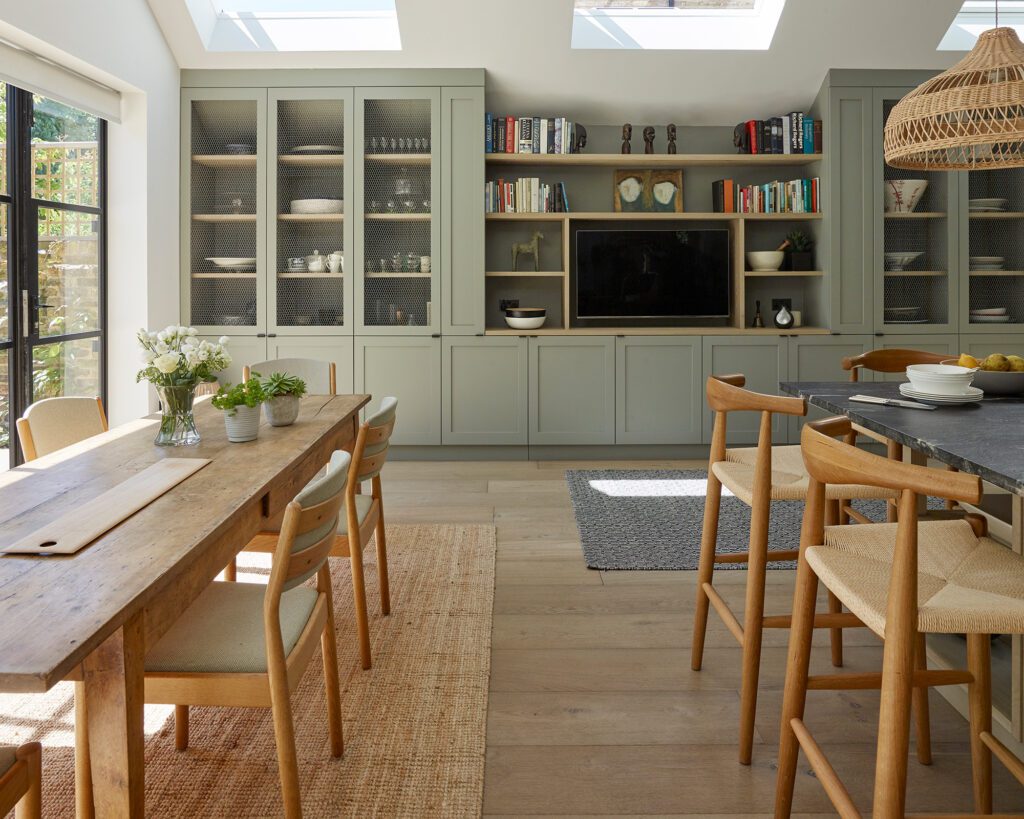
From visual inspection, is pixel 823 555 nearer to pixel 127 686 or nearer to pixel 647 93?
pixel 127 686

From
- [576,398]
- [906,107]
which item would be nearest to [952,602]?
[906,107]

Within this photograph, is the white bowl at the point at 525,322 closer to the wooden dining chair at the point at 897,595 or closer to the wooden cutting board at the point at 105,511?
the wooden cutting board at the point at 105,511

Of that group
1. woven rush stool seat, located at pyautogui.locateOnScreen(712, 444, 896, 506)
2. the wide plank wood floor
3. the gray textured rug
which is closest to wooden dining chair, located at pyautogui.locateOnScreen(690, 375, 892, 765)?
woven rush stool seat, located at pyautogui.locateOnScreen(712, 444, 896, 506)

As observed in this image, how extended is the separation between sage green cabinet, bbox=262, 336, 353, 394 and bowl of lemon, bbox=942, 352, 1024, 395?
3.83m

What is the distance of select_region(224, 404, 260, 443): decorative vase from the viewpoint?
2.48 metres

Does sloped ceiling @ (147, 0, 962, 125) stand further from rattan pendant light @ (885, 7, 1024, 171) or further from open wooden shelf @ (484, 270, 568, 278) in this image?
rattan pendant light @ (885, 7, 1024, 171)

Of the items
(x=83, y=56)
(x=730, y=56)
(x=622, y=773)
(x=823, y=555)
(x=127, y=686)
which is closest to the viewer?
(x=127, y=686)

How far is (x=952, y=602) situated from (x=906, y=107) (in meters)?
1.84

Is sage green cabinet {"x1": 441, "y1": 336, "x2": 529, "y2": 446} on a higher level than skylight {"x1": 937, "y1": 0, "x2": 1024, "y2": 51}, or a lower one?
lower

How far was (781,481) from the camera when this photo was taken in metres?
2.17

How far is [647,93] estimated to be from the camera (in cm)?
558

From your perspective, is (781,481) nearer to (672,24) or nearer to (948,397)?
(948,397)

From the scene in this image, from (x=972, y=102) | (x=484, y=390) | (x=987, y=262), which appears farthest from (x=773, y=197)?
(x=972, y=102)

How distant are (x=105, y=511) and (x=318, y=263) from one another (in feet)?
12.8
